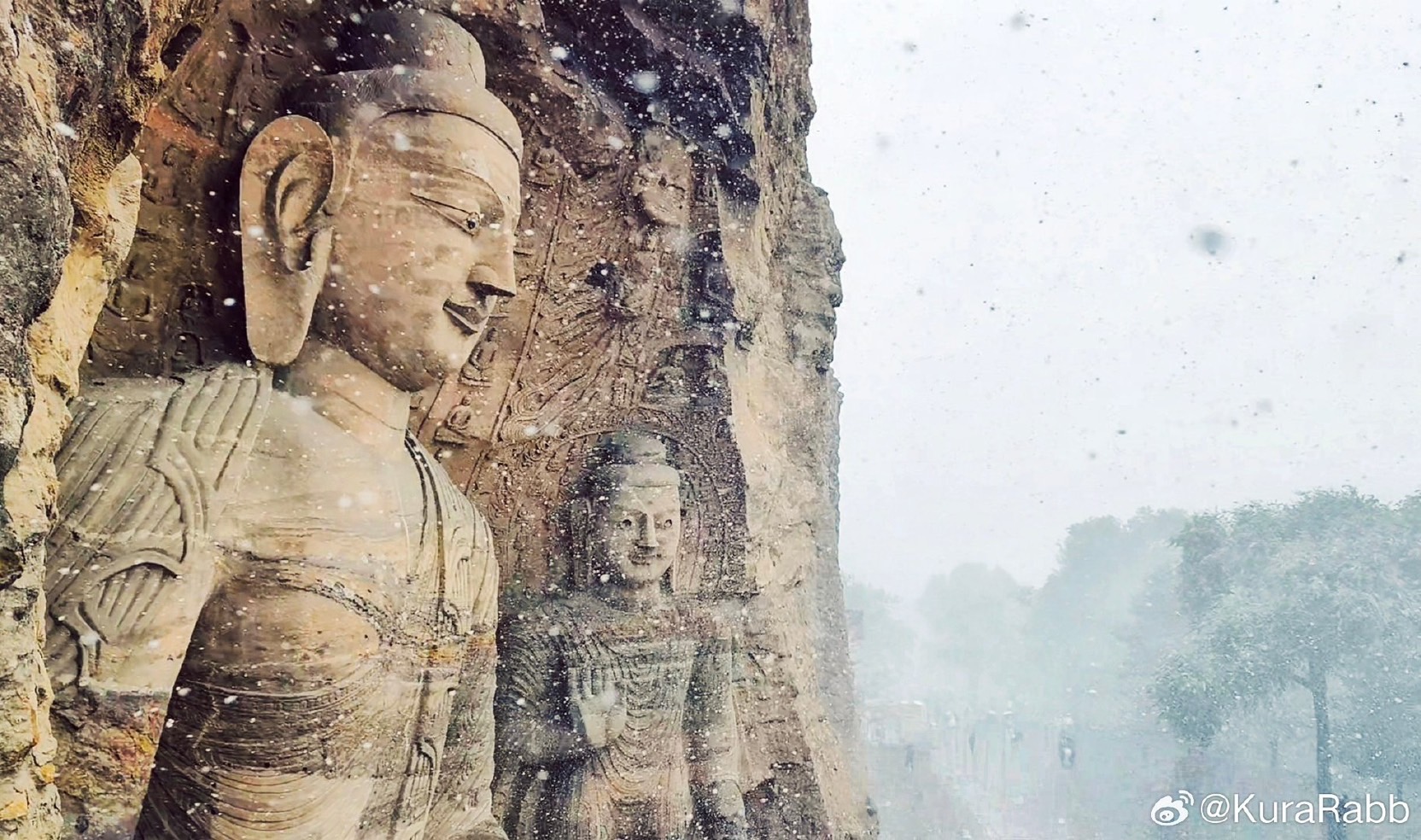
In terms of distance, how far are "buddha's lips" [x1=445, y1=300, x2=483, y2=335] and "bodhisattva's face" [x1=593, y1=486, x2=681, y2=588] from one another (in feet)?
3.09

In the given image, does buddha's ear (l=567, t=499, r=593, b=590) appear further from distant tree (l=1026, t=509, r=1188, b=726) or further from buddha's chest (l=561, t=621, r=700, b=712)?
distant tree (l=1026, t=509, r=1188, b=726)

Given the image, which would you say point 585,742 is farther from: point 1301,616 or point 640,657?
point 1301,616

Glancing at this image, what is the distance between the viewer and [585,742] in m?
2.66

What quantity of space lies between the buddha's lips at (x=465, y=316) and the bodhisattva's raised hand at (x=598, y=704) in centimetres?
120

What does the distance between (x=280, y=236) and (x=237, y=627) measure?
2.22ft

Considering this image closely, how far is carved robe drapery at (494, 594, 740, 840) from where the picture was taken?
2637mm

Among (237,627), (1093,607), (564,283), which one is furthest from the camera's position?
(1093,607)

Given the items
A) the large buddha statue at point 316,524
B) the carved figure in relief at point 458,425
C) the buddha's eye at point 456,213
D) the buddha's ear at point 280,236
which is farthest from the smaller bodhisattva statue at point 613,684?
the buddha's ear at point 280,236

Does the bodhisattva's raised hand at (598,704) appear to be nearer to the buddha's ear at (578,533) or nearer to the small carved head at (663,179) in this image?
the buddha's ear at (578,533)

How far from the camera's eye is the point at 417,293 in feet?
5.81

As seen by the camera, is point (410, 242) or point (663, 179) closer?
point (410, 242)

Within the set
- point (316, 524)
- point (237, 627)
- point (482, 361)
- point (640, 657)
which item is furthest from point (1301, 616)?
point (237, 627)

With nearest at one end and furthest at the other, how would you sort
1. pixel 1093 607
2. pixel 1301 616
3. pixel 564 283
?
pixel 564 283 < pixel 1301 616 < pixel 1093 607

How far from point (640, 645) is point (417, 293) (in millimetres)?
1385
